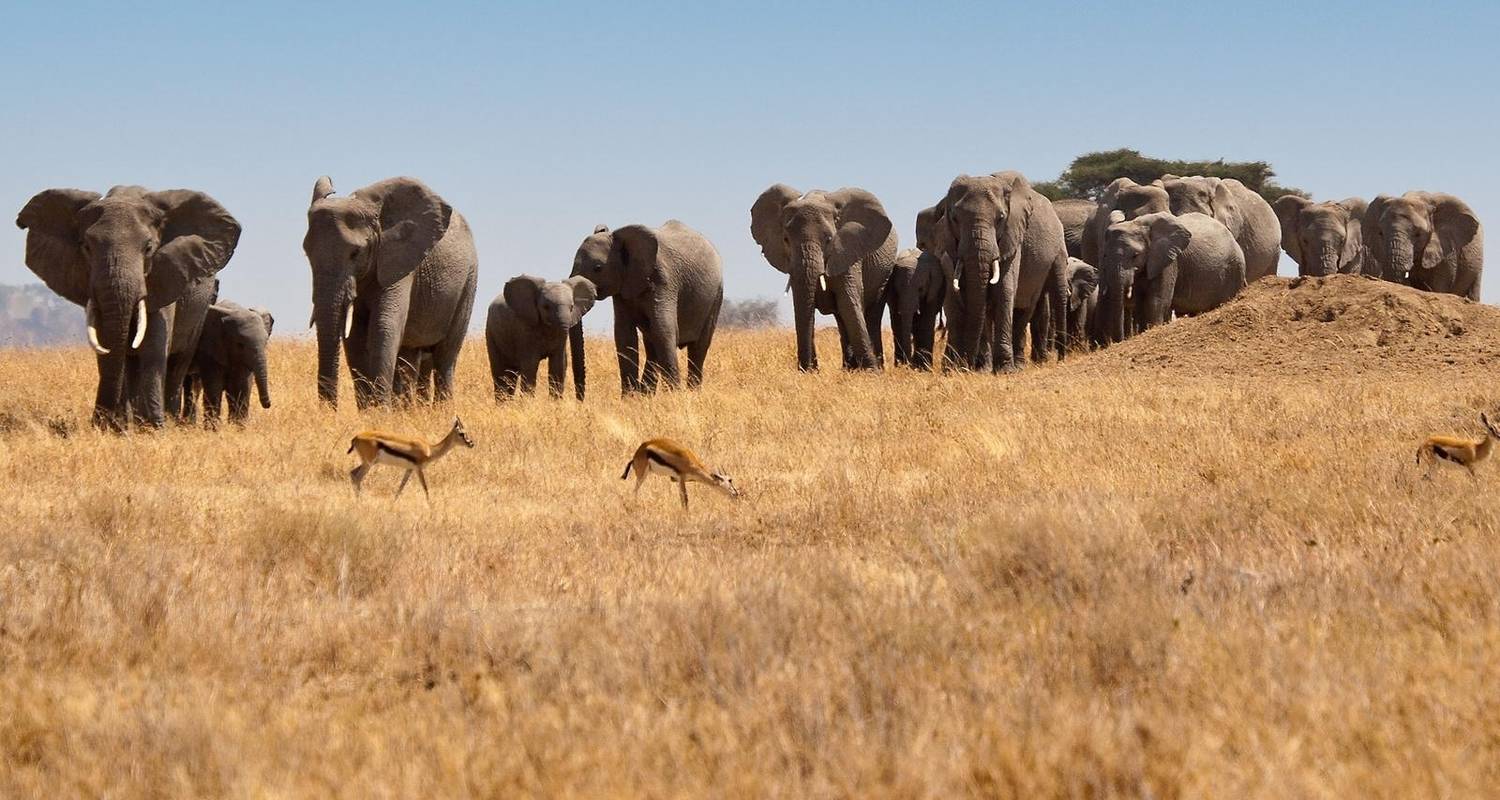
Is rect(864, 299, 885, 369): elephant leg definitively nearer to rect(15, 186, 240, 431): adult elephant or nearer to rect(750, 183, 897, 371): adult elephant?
rect(750, 183, 897, 371): adult elephant

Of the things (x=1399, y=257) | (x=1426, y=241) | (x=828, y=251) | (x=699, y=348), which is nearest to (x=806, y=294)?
(x=828, y=251)

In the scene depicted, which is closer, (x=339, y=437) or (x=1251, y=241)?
(x=339, y=437)

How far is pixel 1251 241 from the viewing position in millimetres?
33375

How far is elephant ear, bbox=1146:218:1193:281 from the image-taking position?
83.7 feet

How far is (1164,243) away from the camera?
25.5m

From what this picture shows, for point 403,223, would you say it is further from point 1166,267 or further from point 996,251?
point 1166,267

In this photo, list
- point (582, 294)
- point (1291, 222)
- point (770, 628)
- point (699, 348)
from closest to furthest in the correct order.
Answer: point (770, 628) → point (582, 294) → point (699, 348) → point (1291, 222)

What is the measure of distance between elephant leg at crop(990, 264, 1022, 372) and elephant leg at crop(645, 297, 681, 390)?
202 inches

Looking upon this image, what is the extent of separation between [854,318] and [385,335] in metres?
7.57

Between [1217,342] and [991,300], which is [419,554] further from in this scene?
[991,300]

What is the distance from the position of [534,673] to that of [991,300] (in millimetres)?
17840

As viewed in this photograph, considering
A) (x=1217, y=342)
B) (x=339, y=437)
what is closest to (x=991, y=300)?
(x=1217, y=342)

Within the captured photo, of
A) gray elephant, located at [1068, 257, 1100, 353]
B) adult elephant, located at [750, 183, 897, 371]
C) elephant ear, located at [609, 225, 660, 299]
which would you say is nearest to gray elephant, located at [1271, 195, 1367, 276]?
gray elephant, located at [1068, 257, 1100, 353]

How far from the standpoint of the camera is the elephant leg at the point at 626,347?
19938 mm
